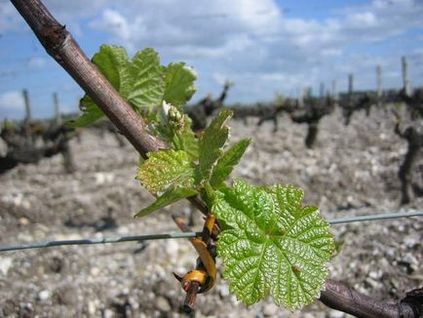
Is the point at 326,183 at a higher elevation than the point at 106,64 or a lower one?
lower

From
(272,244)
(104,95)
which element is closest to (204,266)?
(272,244)

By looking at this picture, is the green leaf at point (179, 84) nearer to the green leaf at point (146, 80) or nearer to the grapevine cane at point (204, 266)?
the green leaf at point (146, 80)

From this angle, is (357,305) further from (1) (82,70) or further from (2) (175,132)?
(1) (82,70)

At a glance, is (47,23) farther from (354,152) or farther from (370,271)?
(354,152)

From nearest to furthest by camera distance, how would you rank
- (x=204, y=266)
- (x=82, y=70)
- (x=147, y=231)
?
(x=82, y=70), (x=204, y=266), (x=147, y=231)

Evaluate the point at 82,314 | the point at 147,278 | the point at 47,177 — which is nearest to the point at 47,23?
the point at 82,314

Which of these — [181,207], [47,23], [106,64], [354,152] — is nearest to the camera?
[47,23]

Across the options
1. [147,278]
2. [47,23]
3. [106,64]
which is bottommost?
[147,278]
